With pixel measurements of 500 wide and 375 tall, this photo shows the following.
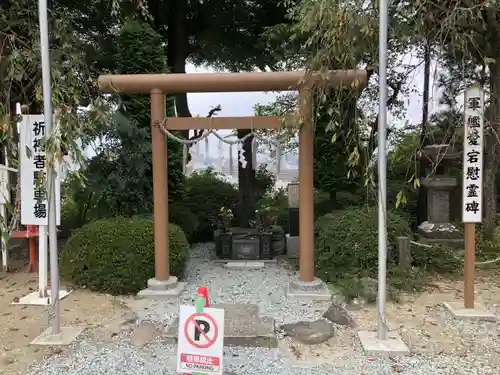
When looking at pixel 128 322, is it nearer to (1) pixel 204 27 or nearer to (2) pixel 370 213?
(2) pixel 370 213

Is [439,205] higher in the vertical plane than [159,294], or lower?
higher

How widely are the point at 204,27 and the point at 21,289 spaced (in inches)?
279

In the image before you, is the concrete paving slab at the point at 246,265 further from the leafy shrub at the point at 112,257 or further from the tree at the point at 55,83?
the tree at the point at 55,83

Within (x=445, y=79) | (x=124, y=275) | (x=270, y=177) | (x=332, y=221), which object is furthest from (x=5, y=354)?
(x=270, y=177)

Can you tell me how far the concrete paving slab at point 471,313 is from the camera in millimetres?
4328

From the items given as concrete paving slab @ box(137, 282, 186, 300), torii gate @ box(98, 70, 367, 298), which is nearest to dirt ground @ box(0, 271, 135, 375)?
concrete paving slab @ box(137, 282, 186, 300)

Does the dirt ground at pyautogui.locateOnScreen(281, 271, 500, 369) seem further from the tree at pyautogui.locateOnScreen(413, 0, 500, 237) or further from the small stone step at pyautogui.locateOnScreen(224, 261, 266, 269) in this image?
the small stone step at pyautogui.locateOnScreen(224, 261, 266, 269)

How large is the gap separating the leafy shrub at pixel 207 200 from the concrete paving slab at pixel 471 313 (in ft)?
16.9

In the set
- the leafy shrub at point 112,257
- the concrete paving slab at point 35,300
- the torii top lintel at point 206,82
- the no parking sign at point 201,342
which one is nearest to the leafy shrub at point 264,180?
the leafy shrub at point 112,257

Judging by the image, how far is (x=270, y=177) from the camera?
36.8ft

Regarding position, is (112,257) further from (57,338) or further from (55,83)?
(55,83)

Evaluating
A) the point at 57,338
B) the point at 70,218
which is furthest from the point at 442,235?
the point at 70,218

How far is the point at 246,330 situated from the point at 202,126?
2.42 m

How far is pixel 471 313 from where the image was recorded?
441 cm
